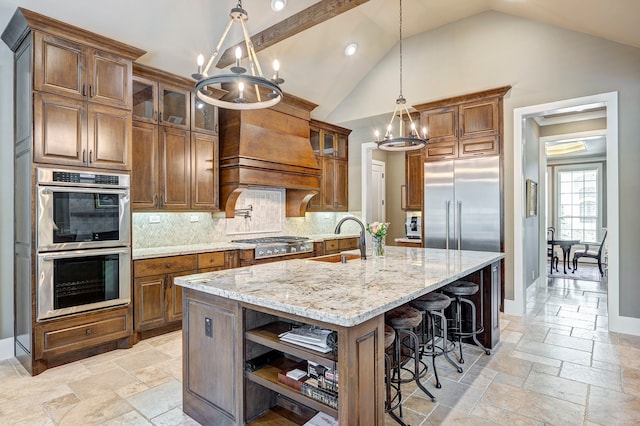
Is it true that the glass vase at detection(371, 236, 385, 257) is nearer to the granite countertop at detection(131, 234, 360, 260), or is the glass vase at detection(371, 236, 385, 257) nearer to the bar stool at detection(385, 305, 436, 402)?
the bar stool at detection(385, 305, 436, 402)

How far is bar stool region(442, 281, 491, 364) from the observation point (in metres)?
3.12

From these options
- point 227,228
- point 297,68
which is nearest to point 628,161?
point 297,68

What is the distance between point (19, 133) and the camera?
3.21 m

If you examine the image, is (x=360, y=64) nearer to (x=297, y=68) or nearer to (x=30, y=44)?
(x=297, y=68)

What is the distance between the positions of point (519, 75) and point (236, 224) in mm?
4374

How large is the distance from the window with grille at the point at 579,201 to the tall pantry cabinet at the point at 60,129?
10.1m

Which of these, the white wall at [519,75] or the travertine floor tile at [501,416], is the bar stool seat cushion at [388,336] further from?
the white wall at [519,75]

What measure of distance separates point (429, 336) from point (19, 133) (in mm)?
4205

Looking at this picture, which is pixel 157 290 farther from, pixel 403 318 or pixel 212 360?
pixel 403 318

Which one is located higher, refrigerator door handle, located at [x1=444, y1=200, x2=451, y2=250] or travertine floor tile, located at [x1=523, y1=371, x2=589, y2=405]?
refrigerator door handle, located at [x1=444, y1=200, x2=451, y2=250]

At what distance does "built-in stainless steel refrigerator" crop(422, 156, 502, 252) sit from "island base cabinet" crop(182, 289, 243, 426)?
399 centimetres

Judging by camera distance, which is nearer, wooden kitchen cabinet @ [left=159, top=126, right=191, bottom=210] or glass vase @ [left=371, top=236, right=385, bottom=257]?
glass vase @ [left=371, top=236, right=385, bottom=257]

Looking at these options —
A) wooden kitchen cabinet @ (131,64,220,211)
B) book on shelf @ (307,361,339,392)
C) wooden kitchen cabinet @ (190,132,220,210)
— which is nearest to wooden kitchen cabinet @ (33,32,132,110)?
wooden kitchen cabinet @ (131,64,220,211)

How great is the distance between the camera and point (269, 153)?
4.96m
